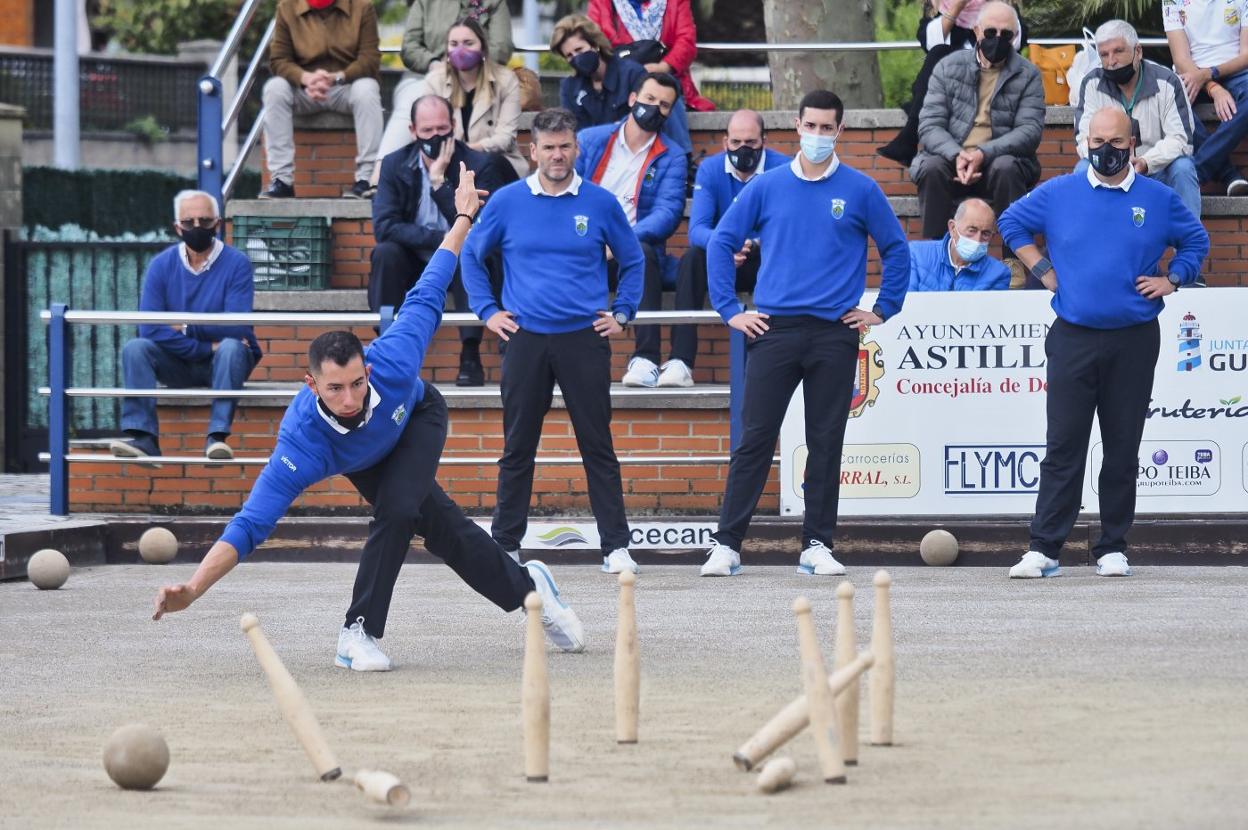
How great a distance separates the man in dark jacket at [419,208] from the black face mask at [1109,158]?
4.71 metres

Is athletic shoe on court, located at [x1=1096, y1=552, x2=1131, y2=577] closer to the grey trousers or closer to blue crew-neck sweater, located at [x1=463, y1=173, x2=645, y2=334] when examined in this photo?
blue crew-neck sweater, located at [x1=463, y1=173, x2=645, y2=334]

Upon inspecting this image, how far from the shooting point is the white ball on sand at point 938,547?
12055mm

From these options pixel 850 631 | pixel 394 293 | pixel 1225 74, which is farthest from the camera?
pixel 1225 74

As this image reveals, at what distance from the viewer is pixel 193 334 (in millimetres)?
13758

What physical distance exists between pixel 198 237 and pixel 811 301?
15.8 ft

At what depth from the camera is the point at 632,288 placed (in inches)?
455

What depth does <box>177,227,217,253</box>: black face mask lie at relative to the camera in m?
13.7

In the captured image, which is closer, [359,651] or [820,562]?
[359,651]

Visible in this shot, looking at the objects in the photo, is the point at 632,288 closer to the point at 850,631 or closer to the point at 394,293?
the point at 394,293

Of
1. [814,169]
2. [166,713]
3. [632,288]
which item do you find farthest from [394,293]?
[166,713]

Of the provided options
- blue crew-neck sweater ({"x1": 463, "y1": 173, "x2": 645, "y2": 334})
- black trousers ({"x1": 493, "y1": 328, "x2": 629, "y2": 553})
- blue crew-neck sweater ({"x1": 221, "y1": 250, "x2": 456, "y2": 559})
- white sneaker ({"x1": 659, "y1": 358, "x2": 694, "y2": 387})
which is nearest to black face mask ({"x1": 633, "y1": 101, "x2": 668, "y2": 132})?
white sneaker ({"x1": 659, "y1": 358, "x2": 694, "y2": 387})

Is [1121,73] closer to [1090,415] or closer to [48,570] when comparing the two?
[1090,415]

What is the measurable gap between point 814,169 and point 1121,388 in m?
2.12

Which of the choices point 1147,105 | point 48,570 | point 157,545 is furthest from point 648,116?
point 48,570
